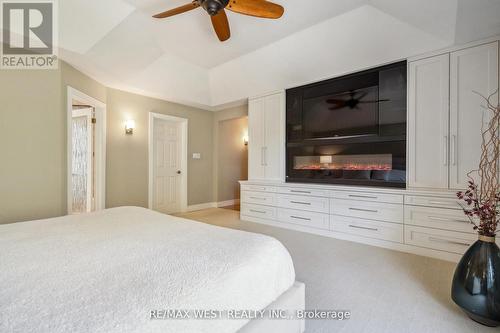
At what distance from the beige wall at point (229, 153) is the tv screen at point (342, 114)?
1.82m

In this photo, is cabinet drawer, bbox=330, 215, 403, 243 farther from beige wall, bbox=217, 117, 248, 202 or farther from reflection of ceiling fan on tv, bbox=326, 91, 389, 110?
beige wall, bbox=217, 117, 248, 202

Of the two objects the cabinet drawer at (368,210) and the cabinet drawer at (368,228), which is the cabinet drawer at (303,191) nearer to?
the cabinet drawer at (368,210)

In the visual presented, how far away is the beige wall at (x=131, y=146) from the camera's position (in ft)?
13.2

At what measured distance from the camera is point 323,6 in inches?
→ 104

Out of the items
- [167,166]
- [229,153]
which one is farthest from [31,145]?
[229,153]

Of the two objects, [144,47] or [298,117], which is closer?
[144,47]

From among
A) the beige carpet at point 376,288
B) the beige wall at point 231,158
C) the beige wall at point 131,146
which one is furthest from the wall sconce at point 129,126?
the beige carpet at point 376,288

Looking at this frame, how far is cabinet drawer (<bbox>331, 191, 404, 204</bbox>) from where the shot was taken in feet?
9.61

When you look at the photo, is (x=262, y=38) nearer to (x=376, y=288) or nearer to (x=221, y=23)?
(x=221, y=23)

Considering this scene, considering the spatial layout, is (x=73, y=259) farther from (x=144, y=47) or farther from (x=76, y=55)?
(x=144, y=47)

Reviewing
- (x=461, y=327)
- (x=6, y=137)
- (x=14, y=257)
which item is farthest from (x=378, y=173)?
(x=6, y=137)

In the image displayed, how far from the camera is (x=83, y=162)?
4449 millimetres

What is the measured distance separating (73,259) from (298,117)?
3.66 meters

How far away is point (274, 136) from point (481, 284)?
3.28 m
